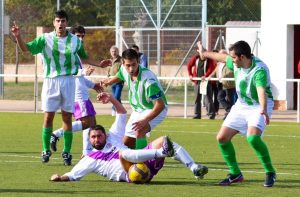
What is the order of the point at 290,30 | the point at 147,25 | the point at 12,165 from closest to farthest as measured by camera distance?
the point at 12,165 → the point at 290,30 → the point at 147,25

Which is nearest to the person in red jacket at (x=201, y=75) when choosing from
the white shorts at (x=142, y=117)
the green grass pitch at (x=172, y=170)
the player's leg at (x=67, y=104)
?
the green grass pitch at (x=172, y=170)

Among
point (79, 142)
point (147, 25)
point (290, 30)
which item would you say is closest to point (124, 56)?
point (79, 142)

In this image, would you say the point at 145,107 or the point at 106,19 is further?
the point at 106,19

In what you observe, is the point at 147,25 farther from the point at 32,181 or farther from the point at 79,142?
the point at 32,181

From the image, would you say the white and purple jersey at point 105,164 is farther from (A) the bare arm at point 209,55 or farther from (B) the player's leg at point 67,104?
(B) the player's leg at point 67,104

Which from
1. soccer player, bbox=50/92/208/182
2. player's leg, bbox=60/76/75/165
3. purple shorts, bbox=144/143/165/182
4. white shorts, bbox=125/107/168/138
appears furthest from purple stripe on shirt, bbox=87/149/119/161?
player's leg, bbox=60/76/75/165

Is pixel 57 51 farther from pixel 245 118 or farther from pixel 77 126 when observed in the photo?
pixel 245 118

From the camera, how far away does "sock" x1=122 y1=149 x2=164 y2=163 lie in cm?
1385

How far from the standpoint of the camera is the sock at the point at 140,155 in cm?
1385

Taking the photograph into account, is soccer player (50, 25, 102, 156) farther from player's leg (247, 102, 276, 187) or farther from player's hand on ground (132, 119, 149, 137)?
player's leg (247, 102, 276, 187)

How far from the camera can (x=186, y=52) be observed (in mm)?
35938

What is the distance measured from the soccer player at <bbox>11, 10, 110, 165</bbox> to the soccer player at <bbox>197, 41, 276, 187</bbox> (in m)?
3.08

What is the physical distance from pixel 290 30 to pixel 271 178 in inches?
763

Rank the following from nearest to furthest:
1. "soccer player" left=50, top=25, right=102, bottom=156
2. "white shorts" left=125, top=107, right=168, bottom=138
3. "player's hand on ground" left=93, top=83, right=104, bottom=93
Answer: "white shorts" left=125, top=107, right=168, bottom=138 → "player's hand on ground" left=93, top=83, right=104, bottom=93 → "soccer player" left=50, top=25, right=102, bottom=156
